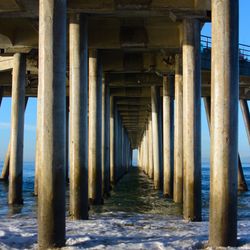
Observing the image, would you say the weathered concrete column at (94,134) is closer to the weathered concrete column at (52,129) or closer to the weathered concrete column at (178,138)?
the weathered concrete column at (178,138)

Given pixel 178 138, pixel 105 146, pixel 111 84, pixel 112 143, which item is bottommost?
pixel 105 146

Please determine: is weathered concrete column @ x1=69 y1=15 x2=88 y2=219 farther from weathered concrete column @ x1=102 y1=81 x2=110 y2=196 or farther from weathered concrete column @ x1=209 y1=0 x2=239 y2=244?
weathered concrete column @ x1=102 y1=81 x2=110 y2=196

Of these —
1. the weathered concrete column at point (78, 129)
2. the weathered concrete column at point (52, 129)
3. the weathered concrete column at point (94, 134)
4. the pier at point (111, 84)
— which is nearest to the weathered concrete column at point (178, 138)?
the pier at point (111, 84)

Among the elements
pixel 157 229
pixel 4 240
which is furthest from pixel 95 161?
pixel 4 240

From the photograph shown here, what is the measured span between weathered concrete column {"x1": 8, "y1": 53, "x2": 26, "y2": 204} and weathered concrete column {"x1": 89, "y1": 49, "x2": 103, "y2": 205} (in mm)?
2415

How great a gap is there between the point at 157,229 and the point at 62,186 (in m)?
2.68

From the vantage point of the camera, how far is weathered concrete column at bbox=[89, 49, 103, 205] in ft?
56.5

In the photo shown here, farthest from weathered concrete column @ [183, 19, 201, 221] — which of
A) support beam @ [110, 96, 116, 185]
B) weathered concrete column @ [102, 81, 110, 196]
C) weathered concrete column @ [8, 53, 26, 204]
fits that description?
support beam @ [110, 96, 116, 185]

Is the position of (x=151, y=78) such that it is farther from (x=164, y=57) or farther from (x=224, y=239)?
(x=224, y=239)

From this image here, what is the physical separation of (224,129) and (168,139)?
14.6 m

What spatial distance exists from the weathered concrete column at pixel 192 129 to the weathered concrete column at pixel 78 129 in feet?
8.55

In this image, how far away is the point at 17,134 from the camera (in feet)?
57.5

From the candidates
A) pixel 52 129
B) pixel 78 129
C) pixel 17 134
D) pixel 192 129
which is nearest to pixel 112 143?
pixel 17 134

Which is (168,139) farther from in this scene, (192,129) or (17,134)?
(192,129)
